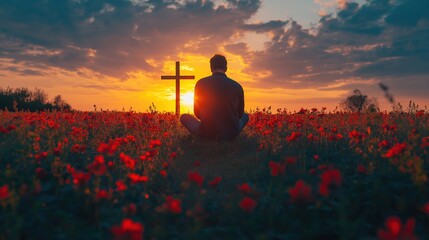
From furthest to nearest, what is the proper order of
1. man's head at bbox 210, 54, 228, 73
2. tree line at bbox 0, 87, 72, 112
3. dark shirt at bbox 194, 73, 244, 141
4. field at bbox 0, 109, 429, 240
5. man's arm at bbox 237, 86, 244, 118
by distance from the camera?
tree line at bbox 0, 87, 72, 112 < man's arm at bbox 237, 86, 244, 118 < man's head at bbox 210, 54, 228, 73 < dark shirt at bbox 194, 73, 244, 141 < field at bbox 0, 109, 429, 240

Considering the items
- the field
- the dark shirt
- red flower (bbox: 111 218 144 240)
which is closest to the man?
the dark shirt

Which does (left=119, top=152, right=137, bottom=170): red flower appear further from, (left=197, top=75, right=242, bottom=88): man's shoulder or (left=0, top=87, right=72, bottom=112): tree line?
(left=0, top=87, right=72, bottom=112): tree line

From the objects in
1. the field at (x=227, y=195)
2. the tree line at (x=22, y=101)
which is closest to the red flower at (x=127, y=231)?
the field at (x=227, y=195)

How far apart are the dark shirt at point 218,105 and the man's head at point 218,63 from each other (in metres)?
0.13

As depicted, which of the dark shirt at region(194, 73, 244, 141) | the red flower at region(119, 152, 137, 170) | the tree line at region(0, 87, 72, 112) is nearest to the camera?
the red flower at region(119, 152, 137, 170)

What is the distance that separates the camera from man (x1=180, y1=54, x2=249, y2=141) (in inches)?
320

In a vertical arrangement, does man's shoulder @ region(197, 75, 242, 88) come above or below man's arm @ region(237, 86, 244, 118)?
above

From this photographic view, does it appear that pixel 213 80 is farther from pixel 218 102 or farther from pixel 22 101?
pixel 22 101

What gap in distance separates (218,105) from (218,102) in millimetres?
77

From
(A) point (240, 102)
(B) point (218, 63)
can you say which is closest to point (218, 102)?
(A) point (240, 102)

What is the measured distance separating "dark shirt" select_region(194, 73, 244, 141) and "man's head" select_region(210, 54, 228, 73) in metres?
0.13

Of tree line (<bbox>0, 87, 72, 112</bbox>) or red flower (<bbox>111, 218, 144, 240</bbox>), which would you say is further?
tree line (<bbox>0, 87, 72, 112</bbox>)

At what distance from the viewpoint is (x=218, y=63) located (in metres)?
8.32

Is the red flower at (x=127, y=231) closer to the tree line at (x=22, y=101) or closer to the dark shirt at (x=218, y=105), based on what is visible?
the dark shirt at (x=218, y=105)
